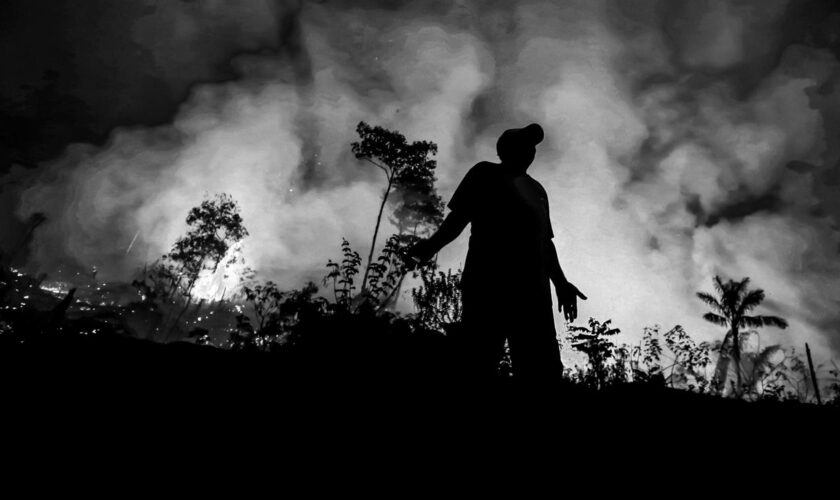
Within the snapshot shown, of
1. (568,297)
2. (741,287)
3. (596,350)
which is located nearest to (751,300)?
(741,287)

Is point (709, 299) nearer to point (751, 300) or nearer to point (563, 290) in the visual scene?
point (751, 300)

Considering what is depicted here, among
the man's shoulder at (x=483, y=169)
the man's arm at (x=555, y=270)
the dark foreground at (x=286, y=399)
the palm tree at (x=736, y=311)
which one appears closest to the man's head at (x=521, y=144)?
the man's shoulder at (x=483, y=169)

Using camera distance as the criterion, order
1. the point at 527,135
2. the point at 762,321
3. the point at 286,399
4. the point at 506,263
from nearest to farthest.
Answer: the point at 286,399 → the point at 506,263 → the point at 527,135 → the point at 762,321

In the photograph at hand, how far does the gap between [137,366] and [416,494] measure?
64.0 inches

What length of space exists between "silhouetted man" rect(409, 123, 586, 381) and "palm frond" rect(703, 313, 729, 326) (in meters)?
23.7

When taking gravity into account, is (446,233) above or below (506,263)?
above

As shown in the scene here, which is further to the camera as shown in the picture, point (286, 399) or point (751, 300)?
point (751, 300)

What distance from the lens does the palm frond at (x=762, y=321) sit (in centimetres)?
1795

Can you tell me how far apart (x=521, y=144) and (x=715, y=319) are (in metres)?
24.3

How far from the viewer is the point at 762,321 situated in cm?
1844

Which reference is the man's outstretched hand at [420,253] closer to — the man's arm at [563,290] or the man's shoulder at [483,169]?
the man's shoulder at [483,169]

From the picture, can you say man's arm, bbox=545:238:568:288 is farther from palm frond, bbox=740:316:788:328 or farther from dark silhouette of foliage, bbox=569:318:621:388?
palm frond, bbox=740:316:788:328

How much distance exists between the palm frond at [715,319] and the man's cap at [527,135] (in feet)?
79.3

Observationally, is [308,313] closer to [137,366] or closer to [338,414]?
[137,366]
